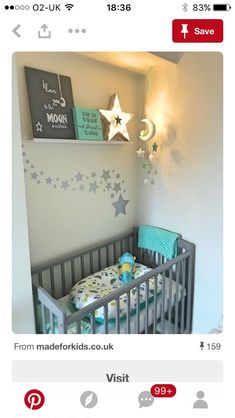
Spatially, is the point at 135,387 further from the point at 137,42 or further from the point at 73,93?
the point at 73,93

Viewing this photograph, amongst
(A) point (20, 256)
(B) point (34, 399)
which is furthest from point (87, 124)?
(B) point (34, 399)

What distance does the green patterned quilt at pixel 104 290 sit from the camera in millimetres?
1315

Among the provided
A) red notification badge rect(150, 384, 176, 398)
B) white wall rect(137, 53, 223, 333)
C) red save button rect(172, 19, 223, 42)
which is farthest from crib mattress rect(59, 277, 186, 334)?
red save button rect(172, 19, 223, 42)

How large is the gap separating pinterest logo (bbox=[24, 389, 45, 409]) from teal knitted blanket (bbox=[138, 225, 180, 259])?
3.98 ft

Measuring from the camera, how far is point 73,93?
1.44 meters

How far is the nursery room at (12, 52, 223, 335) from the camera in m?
1.28

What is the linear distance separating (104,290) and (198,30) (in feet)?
4.29

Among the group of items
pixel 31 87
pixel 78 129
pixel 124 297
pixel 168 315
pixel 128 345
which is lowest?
pixel 168 315

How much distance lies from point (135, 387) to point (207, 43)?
2.67ft

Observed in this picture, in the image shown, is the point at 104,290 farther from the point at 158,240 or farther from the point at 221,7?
the point at 221,7

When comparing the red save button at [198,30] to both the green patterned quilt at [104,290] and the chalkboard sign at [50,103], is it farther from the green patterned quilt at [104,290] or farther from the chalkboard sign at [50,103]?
the green patterned quilt at [104,290]

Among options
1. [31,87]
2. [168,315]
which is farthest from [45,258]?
[31,87]

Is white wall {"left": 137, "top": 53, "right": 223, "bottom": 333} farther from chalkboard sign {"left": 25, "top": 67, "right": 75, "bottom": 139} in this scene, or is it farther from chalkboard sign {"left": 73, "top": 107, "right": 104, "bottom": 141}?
chalkboard sign {"left": 25, "top": 67, "right": 75, "bottom": 139}

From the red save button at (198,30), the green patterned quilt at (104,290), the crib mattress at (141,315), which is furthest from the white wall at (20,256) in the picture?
the red save button at (198,30)
